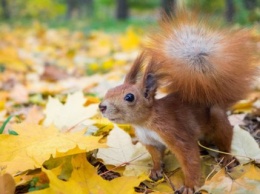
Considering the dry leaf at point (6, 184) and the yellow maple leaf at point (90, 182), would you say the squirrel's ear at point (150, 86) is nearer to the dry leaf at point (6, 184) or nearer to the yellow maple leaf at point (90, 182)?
the yellow maple leaf at point (90, 182)

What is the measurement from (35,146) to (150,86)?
1.01 feet

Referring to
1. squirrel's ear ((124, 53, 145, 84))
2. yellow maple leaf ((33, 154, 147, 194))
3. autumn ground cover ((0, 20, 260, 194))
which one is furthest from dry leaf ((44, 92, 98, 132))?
yellow maple leaf ((33, 154, 147, 194))

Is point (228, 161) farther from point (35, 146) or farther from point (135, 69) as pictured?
point (35, 146)

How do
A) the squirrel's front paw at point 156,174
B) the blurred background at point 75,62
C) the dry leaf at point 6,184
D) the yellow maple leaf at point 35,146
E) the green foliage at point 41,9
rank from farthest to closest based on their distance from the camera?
1. the green foliage at point 41,9
2. the blurred background at point 75,62
3. the squirrel's front paw at point 156,174
4. the yellow maple leaf at point 35,146
5. the dry leaf at point 6,184

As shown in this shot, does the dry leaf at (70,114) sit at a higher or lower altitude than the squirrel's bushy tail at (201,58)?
lower

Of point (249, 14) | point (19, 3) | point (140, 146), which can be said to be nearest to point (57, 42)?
point (249, 14)

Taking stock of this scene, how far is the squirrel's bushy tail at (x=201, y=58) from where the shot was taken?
1.05 metres

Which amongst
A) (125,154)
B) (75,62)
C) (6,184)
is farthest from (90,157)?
(75,62)

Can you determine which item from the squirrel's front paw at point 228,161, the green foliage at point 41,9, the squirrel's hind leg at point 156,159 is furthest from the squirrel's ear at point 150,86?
the green foliage at point 41,9

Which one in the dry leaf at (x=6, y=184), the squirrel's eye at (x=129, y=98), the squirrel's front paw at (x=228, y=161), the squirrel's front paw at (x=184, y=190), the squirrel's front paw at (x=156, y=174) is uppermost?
the squirrel's eye at (x=129, y=98)

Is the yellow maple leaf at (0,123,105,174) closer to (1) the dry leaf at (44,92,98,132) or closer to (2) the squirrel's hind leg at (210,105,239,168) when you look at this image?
(1) the dry leaf at (44,92,98,132)

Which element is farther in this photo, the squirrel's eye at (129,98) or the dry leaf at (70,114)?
the dry leaf at (70,114)

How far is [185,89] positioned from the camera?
1.07 meters

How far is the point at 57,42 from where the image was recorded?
5062 millimetres
